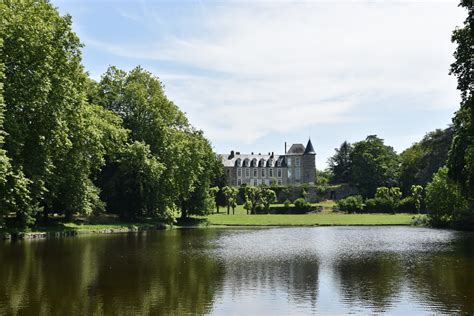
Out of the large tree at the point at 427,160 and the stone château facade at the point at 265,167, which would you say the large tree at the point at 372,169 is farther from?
the stone château facade at the point at 265,167

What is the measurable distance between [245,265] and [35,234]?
1735 centimetres

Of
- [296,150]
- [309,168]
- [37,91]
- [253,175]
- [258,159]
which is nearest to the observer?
[37,91]

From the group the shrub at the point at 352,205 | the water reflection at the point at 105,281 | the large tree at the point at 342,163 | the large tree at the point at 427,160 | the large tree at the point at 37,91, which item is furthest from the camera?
the large tree at the point at 342,163

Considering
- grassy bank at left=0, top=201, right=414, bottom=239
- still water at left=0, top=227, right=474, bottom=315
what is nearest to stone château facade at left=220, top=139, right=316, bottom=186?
grassy bank at left=0, top=201, right=414, bottom=239

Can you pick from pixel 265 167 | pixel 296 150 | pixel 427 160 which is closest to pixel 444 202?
pixel 427 160

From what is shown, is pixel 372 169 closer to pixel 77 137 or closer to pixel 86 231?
pixel 86 231

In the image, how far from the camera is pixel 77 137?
30.2 metres

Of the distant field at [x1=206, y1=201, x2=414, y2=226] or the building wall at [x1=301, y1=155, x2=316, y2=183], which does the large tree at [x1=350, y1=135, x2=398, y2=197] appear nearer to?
the building wall at [x1=301, y1=155, x2=316, y2=183]

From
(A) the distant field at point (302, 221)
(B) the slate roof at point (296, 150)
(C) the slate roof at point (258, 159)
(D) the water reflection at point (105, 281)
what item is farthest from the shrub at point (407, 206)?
(D) the water reflection at point (105, 281)

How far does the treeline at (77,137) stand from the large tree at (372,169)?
137 feet

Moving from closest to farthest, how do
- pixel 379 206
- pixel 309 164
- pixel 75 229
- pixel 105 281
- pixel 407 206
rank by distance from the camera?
pixel 105 281 < pixel 75 229 < pixel 407 206 < pixel 379 206 < pixel 309 164

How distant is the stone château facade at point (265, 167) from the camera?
366 feet

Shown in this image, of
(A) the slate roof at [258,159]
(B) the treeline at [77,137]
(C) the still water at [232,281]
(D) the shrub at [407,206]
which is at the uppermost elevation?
(A) the slate roof at [258,159]

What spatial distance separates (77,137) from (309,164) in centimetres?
8009
